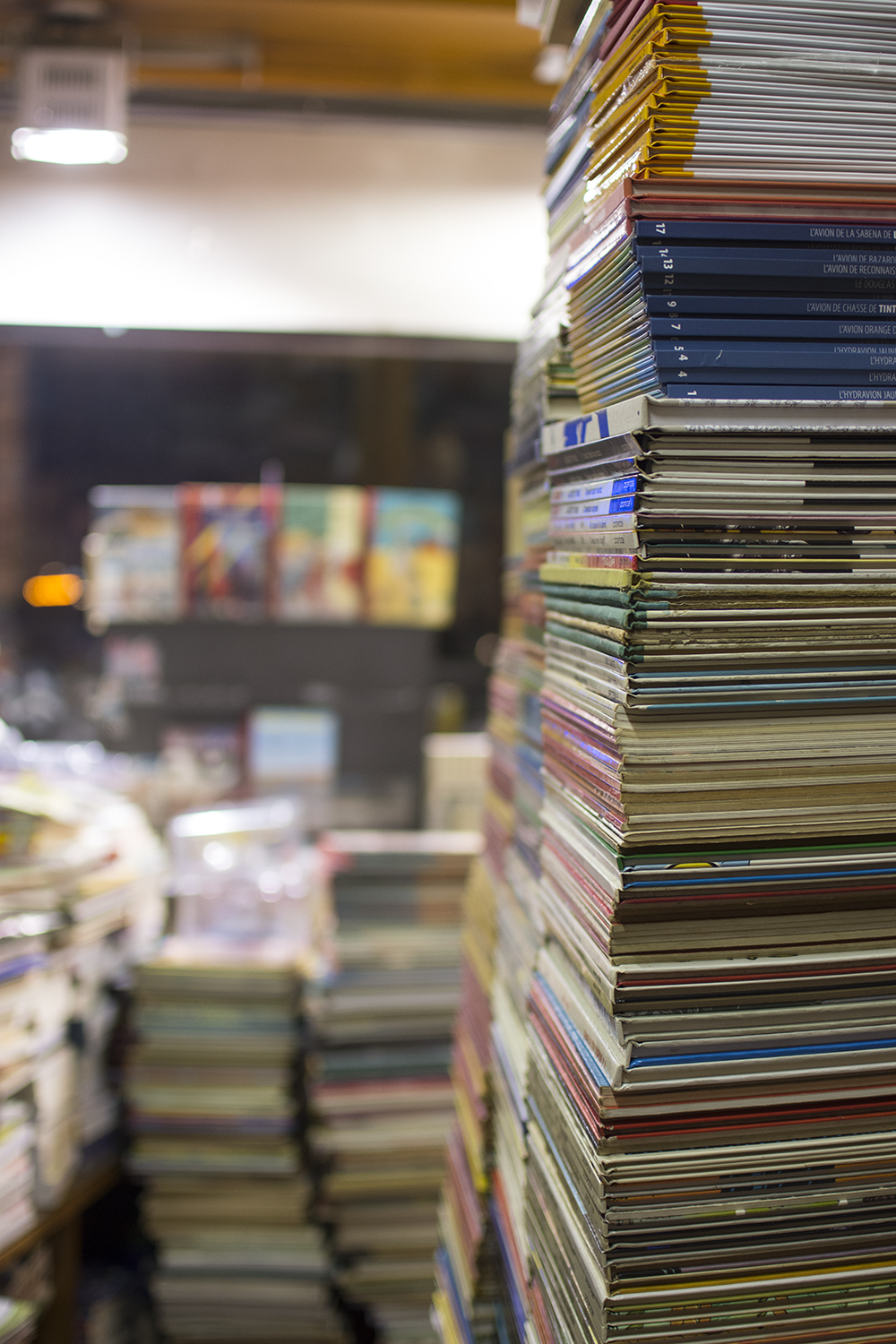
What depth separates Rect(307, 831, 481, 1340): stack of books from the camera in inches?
87.5

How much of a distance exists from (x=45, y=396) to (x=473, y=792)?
1697 mm

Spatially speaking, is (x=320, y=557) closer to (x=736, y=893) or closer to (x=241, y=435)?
(x=241, y=435)

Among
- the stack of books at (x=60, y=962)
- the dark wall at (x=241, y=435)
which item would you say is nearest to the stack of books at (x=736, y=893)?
the stack of books at (x=60, y=962)

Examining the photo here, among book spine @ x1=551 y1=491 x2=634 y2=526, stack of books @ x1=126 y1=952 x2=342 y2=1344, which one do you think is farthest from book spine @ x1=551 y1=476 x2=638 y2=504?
stack of books @ x1=126 y1=952 x2=342 y2=1344

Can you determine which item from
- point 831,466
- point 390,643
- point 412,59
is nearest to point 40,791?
point 390,643

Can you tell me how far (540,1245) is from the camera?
79 centimetres

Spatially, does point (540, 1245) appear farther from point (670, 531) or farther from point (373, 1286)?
point (373, 1286)

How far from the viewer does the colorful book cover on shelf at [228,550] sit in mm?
2779

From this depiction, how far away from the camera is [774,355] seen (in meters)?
0.66

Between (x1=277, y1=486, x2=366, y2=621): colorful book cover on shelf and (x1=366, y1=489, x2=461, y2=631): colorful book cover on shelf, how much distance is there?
45mm

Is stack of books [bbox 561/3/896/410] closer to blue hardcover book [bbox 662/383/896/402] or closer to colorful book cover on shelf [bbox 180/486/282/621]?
blue hardcover book [bbox 662/383/896/402]

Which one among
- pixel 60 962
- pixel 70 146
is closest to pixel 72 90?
pixel 70 146

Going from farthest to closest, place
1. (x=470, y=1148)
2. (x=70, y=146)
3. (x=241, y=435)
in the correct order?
(x=241, y=435), (x=70, y=146), (x=470, y=1148)

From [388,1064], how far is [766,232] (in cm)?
200
